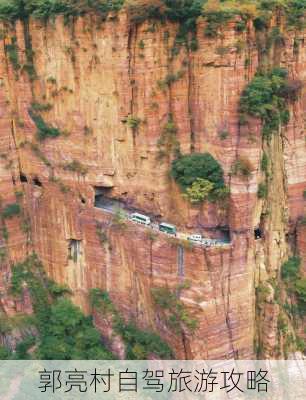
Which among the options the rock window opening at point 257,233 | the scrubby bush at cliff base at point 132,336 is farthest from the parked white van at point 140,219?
the rock window opening at point 257,233

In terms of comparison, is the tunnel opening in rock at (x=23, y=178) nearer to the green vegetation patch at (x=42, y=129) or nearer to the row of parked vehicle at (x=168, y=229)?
the green vegetation patch at (x=42, y=129)

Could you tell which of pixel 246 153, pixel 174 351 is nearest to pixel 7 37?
pixel 246 153

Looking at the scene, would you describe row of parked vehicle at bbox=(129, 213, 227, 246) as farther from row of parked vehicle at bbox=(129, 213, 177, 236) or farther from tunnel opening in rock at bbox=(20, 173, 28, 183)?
tunnel opening in rock at bbox=(20, 173, 28, 183)

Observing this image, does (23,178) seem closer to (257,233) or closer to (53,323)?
(53,323)

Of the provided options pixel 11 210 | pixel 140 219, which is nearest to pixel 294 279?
pixel 140 219

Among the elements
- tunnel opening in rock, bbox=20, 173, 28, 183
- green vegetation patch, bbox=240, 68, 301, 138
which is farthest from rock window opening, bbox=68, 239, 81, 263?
green vegetation patch, bbox=240, 68, 301, 138

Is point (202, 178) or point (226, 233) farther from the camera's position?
point (226, 233)
